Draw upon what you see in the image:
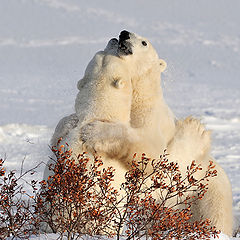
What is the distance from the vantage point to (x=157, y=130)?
298cm

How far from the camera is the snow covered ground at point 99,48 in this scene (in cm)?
679

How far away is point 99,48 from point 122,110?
10.5 m

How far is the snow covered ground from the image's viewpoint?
22.3ft

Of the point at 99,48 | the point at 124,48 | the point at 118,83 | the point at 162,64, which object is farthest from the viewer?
the point at 99,48

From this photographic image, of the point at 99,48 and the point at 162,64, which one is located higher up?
the point at 99,48

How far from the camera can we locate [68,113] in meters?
3.36

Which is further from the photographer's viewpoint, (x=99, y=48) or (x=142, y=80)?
(x=99, y=48)

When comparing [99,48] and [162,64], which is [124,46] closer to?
[162,64]

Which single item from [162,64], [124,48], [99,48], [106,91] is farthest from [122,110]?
[99,48]

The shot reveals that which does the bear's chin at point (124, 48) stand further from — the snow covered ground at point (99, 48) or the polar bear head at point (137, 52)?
the snow covered ground at point (99, 48)

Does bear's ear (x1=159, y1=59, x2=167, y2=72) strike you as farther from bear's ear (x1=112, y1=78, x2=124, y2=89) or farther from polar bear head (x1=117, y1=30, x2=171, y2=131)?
bear's ear (x1=112, y1=78, x2=124, y2=89)

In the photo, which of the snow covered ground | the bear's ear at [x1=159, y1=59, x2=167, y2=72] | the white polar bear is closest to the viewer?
the white polar bear

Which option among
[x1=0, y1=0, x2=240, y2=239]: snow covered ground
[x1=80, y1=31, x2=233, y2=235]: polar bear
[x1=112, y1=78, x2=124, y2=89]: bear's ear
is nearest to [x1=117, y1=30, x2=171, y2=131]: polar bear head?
[x1=80, y1=31, x2=233, y2=235]: polar bear

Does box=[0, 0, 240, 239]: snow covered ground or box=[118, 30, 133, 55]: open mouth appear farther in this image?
box=[0, 0, 240, 239]: snow covered ground
